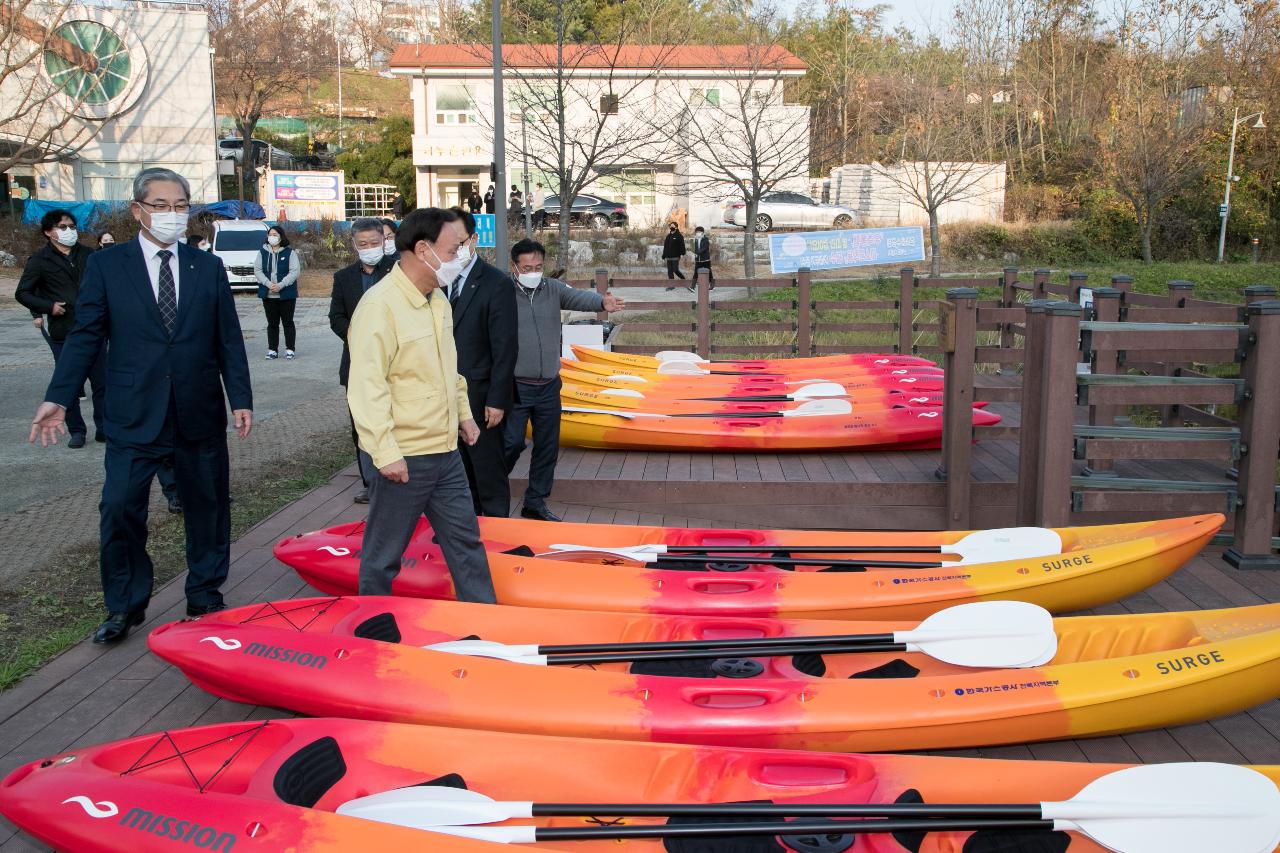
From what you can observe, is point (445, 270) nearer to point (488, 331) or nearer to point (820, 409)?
point (488, 331)

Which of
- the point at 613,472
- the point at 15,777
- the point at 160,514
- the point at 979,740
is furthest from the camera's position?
the point at 613,472

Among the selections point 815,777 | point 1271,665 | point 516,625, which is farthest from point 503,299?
point 1271,665

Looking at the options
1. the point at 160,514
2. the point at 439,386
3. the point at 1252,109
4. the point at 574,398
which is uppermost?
the point at 1252,109

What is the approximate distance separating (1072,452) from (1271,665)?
2.12 meters

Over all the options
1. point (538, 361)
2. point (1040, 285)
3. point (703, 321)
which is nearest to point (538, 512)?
point (538, 361)

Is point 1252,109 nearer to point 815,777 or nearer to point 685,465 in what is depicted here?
point 685,465

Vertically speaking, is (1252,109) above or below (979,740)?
above

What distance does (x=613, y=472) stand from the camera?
7.35m

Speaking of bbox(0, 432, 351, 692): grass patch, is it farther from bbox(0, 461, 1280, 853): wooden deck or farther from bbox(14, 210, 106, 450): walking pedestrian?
bbox(14, 210, 106, 450): walking pedestrian

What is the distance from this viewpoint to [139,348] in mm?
4477

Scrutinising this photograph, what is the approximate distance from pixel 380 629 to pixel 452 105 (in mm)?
31183

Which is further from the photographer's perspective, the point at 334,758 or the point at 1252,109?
the point at 1252,109

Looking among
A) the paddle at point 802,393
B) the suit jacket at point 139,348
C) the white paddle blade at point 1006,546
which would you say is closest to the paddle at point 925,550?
the white paddle blade at point 1006,546

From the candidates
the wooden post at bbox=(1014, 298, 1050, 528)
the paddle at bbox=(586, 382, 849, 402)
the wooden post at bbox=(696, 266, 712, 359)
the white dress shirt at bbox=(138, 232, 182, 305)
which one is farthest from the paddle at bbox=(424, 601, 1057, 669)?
the wooden post at bbox=(696, 266, 712, 359)
